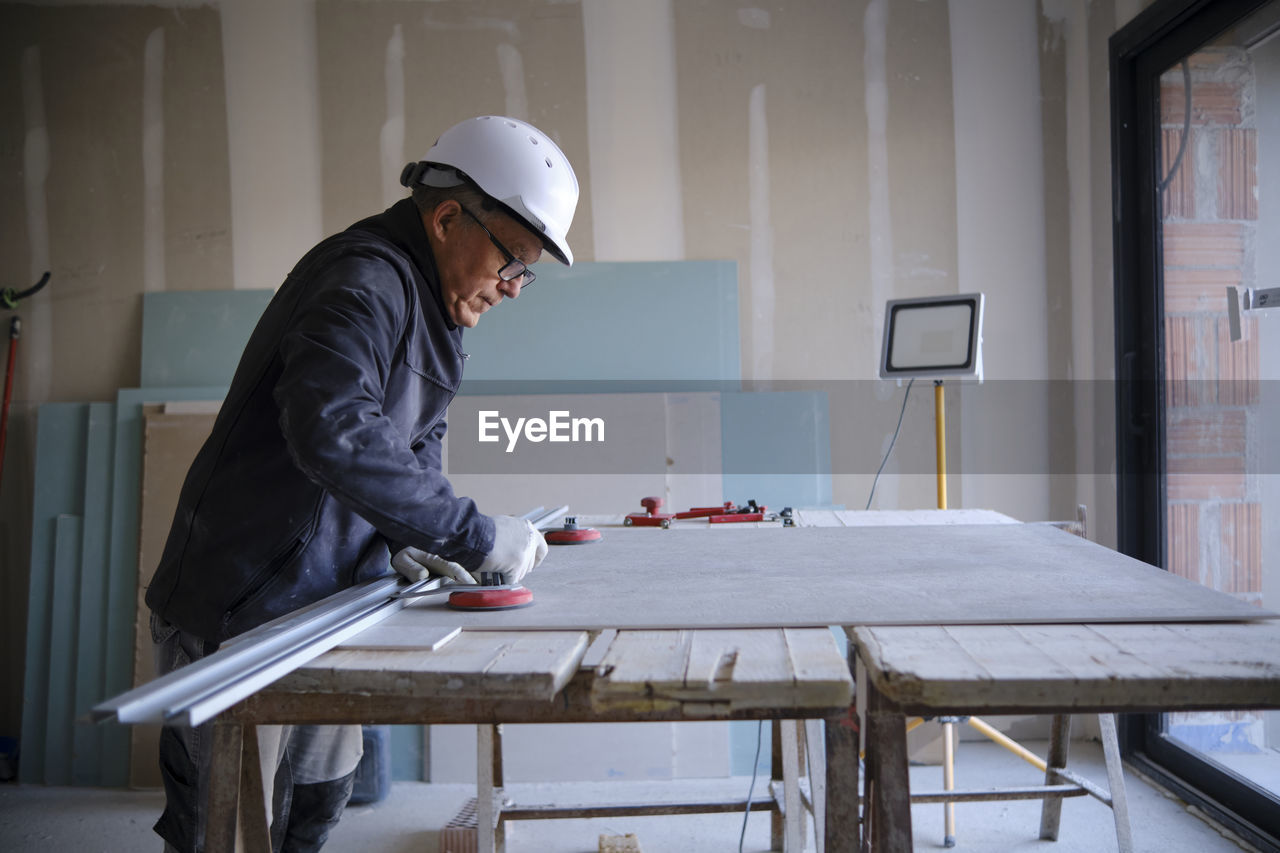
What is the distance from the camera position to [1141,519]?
3039 millimetres

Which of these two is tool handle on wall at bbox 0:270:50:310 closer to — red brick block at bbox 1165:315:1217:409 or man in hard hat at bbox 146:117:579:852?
man in hard hat at bbox 146:117:579:852

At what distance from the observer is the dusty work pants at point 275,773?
1.27 metres

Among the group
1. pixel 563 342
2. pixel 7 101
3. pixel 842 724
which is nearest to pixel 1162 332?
pixel 563 342

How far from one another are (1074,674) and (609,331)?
2.52 metres

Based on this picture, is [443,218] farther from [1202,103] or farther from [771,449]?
[1202,103]

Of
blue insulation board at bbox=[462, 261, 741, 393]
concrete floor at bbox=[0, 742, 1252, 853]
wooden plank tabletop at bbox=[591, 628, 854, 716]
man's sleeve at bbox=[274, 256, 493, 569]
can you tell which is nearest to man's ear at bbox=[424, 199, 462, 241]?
man's sleeve at bbox=[274, 256, 493, 569]

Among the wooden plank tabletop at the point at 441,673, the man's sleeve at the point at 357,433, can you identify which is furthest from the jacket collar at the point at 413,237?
the wooden plank tabletop at the point at 441,673

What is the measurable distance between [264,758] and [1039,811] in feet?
7.69

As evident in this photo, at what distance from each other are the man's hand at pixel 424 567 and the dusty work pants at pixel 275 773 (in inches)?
11.0

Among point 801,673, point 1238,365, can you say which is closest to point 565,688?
point 801,673

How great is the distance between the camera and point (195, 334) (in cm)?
332

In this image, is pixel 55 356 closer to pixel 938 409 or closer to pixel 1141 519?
pixel 938 409

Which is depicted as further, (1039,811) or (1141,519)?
(1141,519)

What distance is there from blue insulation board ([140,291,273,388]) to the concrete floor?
4.58 ft
